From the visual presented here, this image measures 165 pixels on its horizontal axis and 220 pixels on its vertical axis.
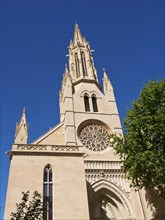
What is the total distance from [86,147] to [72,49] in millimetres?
19412

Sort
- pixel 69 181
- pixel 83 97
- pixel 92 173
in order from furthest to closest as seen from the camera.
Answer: pixel 83 97
pixel 92 173
pixel 69 181

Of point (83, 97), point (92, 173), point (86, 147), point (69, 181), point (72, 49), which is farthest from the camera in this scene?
point (72, 49)

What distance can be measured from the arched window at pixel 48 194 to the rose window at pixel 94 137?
27.1 feet

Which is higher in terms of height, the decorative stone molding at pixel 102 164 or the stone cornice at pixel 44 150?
the decorative stone molding at pixel 102 164

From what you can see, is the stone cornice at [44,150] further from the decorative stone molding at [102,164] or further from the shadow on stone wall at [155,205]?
the shadow on stone wall at [155,205]

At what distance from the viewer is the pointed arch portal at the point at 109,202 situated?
18125 millimetres

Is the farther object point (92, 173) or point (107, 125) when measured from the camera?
point (107, 125)

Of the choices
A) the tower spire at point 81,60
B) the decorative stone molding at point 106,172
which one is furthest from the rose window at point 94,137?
the tower spire at point 81,60

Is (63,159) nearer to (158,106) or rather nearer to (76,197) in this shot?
(76,197)

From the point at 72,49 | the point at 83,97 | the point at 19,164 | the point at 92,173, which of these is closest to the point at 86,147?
the point at 92,173

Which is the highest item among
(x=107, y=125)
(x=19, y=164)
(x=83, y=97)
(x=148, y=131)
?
(x=83, y=97)

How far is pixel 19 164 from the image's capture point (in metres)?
13.9

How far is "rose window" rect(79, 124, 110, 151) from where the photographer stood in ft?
72.5

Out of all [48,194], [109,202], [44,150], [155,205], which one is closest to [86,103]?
[109,202]
